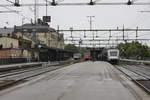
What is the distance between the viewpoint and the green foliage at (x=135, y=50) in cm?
10276

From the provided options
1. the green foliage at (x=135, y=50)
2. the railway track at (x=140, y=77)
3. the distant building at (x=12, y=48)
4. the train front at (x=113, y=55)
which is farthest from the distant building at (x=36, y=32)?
the green foliage at (x=135, y=50)

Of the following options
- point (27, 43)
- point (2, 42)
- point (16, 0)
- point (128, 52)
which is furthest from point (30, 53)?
point (16, 0)

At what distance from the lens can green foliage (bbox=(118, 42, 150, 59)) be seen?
10276 cm

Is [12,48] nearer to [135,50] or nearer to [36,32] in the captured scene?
[36,32]

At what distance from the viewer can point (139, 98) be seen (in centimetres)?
1350

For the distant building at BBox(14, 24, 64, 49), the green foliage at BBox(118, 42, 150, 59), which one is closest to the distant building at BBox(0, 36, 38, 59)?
the distant building at BBox(14, 24, 64, 49)

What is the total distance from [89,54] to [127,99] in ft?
319

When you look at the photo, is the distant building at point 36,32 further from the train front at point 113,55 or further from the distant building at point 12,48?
the train front at point 113,55

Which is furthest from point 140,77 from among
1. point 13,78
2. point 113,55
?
point 113,55

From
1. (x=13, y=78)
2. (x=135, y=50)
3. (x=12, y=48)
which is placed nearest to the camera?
(x=13, y=78)

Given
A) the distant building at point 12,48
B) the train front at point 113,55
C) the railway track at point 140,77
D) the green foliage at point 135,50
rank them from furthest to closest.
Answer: the green foliage at point 135,50 < the train front at point 113,55 < the distant building at point 12,48 < the railway track at point 140,77

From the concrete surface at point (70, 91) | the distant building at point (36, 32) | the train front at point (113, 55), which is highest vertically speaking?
the distant building at point (36, 32)

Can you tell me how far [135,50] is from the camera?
106375 mm

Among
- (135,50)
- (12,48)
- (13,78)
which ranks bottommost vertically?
(13,78)
